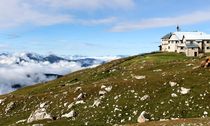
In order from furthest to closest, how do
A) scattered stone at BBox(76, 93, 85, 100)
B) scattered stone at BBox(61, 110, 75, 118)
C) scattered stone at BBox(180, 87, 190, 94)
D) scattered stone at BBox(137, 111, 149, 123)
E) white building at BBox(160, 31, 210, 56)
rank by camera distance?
white building at BBox(160, 31, 210, 56)
scattered stone at BBox(76, 93, 85, 100)
scattered stone at BBox(61, 110, 75, 118)
scattered stone at BBox(180, 87, 190, 94)
scattered stone at BBox(137, 111, 149, 123)

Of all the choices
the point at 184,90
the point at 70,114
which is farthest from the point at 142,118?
the point at 70,114

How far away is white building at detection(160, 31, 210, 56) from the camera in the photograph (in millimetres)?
156750

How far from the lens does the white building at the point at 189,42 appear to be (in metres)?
157

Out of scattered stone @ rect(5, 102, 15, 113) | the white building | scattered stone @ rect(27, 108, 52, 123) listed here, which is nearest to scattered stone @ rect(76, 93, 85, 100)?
scattered stone @ rect(27, 108, 52, 123)

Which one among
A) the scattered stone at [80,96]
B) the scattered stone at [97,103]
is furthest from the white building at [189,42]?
the scattered stone at [97,103]

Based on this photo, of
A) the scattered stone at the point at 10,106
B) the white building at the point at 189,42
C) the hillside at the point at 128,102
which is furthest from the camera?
the white building at the point at 189,42

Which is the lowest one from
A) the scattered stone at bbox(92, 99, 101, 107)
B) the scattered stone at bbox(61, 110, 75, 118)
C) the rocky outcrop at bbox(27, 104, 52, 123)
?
the rocky outcrop at bbox(27, 104, 52, 123)

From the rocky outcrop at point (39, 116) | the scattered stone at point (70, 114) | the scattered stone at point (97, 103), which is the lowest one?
the rocky outcrop at point (39, 116)

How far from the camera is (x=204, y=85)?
6994cm

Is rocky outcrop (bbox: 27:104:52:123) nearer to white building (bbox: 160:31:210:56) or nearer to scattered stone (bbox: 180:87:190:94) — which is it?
scattered stone (bbox: 180:87:190:94)

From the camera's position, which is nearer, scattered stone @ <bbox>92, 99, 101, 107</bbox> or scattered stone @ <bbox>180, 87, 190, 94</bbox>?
scattered stone @ <bbox>180, 87, 190, 94</bbox>

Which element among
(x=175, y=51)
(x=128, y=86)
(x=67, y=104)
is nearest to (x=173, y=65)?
(x=128, y=86)

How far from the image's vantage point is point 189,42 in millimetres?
163750

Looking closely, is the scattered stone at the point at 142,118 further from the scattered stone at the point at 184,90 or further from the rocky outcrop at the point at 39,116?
the rocky outcrop at the point at 39,116
